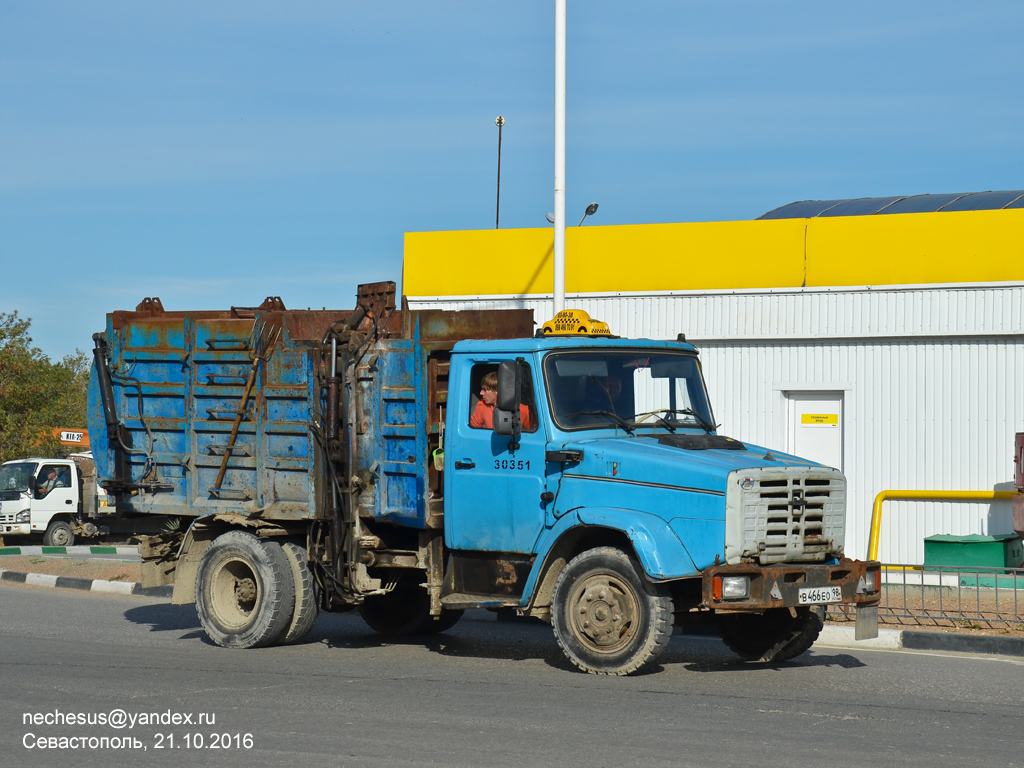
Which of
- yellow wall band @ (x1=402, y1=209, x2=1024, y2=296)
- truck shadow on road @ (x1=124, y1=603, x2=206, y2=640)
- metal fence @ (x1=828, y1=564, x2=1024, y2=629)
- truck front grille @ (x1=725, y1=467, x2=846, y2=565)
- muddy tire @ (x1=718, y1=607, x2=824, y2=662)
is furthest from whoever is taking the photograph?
yellow wall band @ (x1=402, y1=209, x2=1024, y2=296)

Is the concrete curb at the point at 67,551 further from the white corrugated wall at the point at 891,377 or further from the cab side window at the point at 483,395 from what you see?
the cab side window at the point at 483,395

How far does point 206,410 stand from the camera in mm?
10914

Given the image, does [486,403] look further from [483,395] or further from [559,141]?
[559,141]

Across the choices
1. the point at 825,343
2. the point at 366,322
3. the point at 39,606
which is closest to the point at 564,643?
the point at 366,322

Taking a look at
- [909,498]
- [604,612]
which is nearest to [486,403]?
[604,612]

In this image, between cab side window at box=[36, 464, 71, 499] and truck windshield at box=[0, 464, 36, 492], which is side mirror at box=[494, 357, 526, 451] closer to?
cab side window at box=[36, 464, 71, 499]

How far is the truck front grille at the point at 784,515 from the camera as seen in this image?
27.2 ft

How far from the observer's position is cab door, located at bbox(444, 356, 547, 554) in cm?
917

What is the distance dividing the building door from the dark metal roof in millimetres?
4750

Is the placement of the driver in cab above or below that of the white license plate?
above

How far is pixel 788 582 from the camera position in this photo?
8438mm

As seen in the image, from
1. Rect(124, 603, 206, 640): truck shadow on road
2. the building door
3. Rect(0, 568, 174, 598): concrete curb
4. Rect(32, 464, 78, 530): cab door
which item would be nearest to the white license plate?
Rect(124, 603, 206, 640): truck shadow on road

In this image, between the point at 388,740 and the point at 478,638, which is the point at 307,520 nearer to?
the point at 478,638

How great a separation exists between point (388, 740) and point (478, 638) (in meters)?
4.77
